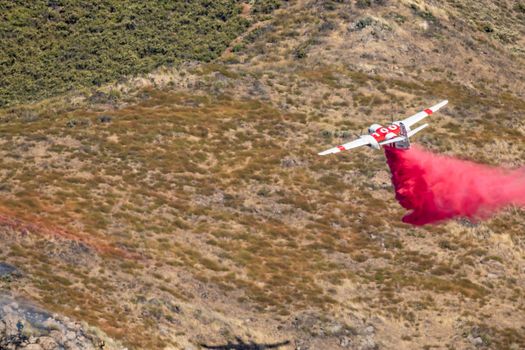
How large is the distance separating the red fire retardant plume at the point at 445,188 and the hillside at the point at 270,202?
14.1ft

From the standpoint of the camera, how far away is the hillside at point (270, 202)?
5222cm

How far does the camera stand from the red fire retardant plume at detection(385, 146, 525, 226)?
189 ft

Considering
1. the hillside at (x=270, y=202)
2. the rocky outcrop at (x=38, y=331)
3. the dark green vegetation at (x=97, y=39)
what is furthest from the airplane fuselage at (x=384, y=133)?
the dark green vegetation at (x=97, y=39)

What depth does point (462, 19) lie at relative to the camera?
106 meters

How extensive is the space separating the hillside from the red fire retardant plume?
4309mm

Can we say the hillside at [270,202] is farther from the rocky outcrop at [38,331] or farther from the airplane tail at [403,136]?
the airplane tail at [403,136]

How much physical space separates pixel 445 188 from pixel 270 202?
15.1m

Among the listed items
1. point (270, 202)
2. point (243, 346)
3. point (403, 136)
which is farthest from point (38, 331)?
point (270, 202)

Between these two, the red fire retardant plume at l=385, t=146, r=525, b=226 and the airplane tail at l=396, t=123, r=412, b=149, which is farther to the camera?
the red fire retardant plume at l=385, t=146, r=525, b=226

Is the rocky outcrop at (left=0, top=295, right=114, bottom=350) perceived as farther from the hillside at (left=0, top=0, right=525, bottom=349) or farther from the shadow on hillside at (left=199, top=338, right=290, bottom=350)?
the shadow on hillside at (left=199, top=338, right=290, bottom=350)

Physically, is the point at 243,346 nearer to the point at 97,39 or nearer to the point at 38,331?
the point at 38,331

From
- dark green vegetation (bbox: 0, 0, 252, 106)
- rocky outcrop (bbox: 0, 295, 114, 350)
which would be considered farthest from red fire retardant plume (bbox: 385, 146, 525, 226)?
dark green vegetation (bbox: 0, 0, 252, 106)

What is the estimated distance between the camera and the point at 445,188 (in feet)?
190

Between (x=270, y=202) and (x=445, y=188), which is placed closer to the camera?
(x=445, y=188)
